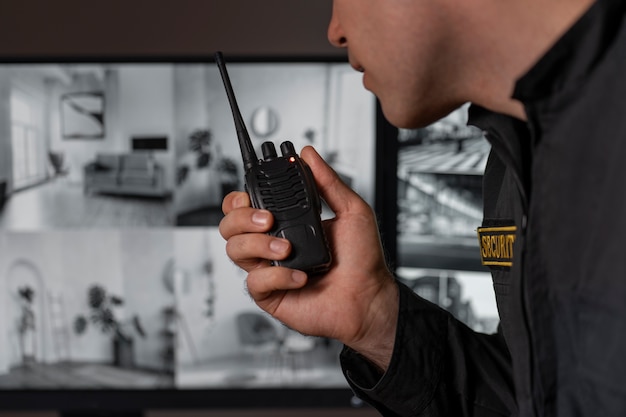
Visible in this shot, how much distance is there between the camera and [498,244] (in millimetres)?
964

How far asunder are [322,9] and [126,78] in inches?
19.4

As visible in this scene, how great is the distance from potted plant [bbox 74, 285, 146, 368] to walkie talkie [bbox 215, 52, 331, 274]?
101cm

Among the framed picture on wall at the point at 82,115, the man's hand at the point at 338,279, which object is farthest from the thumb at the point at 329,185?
the framed picture on wall at the point at 82,115

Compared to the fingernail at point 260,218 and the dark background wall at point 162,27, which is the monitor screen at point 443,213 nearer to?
the dark background wall at point 162,27

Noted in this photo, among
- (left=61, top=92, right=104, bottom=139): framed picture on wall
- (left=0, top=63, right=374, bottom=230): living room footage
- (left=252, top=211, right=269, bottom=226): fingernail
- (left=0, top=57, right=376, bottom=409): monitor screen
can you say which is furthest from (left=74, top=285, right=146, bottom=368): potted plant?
(left=252, top=211, right=269, bottom=226): fingernail

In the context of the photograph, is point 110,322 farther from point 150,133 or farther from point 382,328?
point 382,328

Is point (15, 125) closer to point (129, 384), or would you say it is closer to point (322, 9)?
point (129, 384)

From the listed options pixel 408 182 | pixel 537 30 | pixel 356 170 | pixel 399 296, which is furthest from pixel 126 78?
pixel 537 30

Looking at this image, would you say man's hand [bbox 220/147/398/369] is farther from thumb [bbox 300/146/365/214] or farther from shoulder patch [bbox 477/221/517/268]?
shoulder patch [bbox 477/221/517/268]

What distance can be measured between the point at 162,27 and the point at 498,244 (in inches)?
47.8

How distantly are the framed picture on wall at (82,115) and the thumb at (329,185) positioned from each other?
975mm

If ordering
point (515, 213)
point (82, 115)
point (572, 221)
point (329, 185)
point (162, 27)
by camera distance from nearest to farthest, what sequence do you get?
point (572, 221), point (515, 213), point (329, 185), point (82, 115), point (162, 27)

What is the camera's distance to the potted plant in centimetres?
179

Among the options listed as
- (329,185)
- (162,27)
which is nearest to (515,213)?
(329,185)
